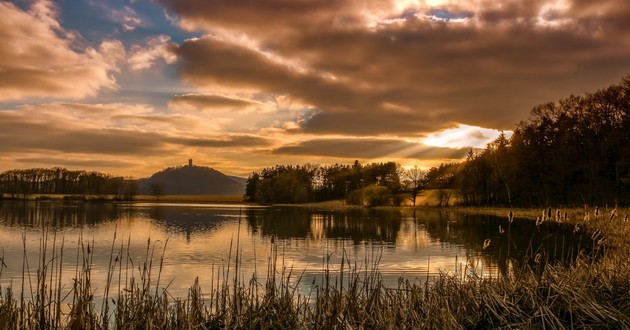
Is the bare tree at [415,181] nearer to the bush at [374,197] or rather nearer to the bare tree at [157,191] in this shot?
the bush at [374,197]

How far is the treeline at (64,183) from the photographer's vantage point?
176375 millimetres

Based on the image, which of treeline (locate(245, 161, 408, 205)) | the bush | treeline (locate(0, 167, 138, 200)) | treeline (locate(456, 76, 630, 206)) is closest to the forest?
treeline (locate(456, 76, 630, 206))

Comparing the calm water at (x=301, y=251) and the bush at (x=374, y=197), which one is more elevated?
the bush at (x=374, y=197)

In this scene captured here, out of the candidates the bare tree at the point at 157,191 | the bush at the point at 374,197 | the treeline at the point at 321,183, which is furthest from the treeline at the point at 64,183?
the bush at the point at 374,197

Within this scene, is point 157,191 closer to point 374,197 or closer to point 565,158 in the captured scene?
point 374,197

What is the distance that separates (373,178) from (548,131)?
247 feet

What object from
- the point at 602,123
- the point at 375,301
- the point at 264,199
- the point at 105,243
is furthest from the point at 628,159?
the point at 264,199

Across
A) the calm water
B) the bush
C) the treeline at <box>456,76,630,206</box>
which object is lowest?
the calm water

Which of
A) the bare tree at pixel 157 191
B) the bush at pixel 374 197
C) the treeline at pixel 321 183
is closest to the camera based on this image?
the bush at pixel 374 197

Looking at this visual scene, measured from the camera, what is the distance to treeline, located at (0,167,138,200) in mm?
176375

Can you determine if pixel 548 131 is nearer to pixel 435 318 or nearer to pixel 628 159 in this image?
pixel 628 159

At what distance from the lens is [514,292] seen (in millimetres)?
10039

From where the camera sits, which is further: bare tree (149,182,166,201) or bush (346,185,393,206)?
bare tree (149,182,166,201)

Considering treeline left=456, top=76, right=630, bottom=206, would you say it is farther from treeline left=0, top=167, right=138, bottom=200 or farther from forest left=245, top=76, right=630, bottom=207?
treeline left=0, top=167, right=138, bottom=200
